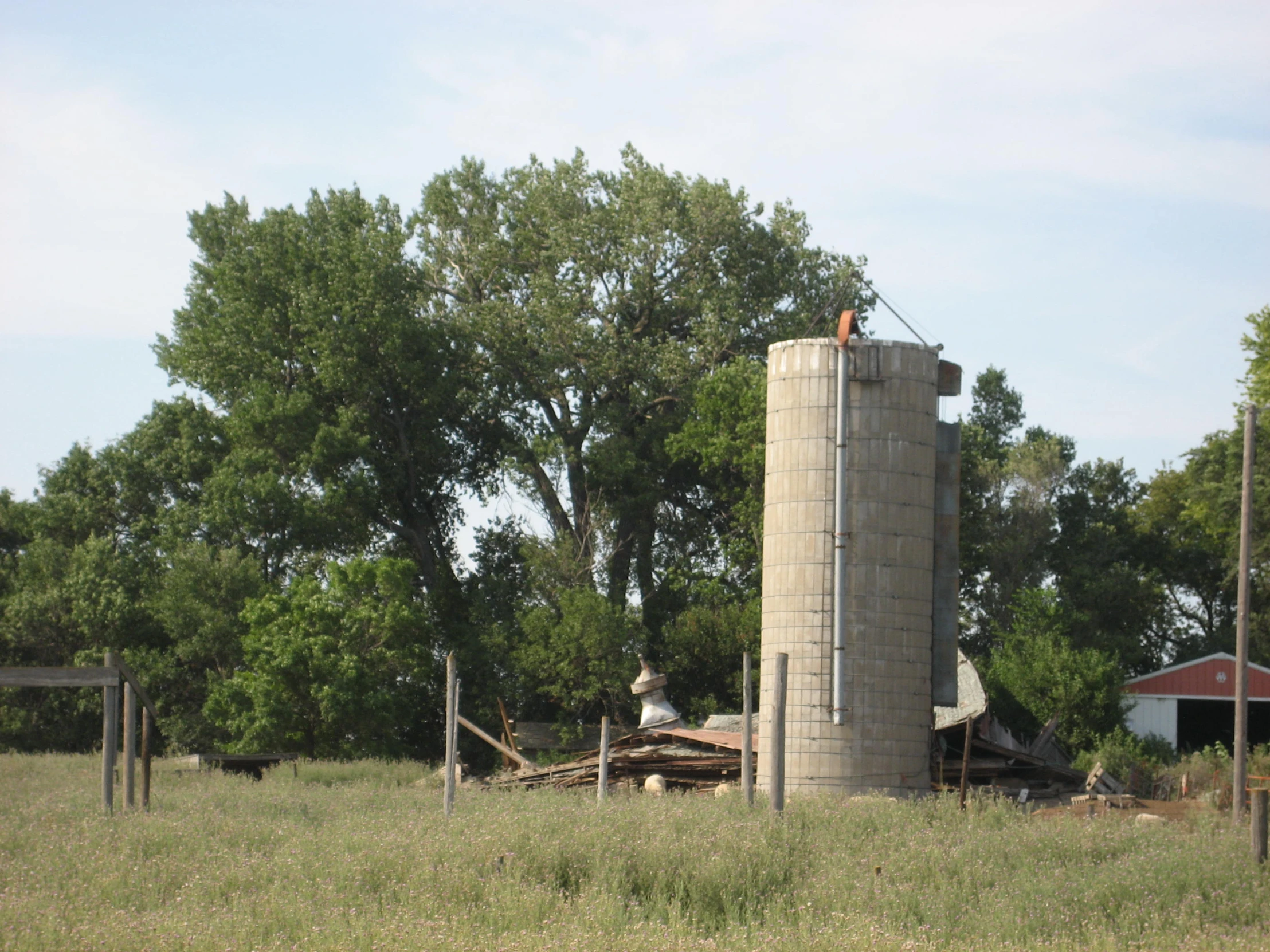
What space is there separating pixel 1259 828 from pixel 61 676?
1267 cm

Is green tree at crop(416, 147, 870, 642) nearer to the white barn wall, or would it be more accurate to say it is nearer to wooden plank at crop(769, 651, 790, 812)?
the white barn wall

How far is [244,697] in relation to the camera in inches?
1517

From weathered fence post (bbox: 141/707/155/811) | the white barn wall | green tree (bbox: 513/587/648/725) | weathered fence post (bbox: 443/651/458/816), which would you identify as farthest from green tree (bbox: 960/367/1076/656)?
weathered fence post (bbox: 141/707/155/811)

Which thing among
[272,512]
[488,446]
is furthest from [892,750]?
[488,446]

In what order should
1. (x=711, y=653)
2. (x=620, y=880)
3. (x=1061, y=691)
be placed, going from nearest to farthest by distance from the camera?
(x=620, y=880) → (x=1061, y=691) → (x=711, y=653)

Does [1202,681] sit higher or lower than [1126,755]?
higher

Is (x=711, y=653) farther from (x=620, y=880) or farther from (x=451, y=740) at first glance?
(x=620, y=880)

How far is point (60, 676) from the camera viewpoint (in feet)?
50.6

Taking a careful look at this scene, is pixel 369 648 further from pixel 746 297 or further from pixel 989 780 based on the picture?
pixel 989 780

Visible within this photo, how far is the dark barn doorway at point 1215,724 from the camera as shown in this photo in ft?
138

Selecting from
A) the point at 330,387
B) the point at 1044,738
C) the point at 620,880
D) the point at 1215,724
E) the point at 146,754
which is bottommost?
the point at 1215,724

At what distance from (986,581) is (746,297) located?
12.8 metres

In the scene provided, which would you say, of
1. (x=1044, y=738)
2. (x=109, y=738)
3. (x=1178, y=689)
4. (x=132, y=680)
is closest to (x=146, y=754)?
(x=132, y=680)

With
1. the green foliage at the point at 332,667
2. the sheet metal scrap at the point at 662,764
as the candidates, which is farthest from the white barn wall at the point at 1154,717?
the green foliage at the point at 332,667
